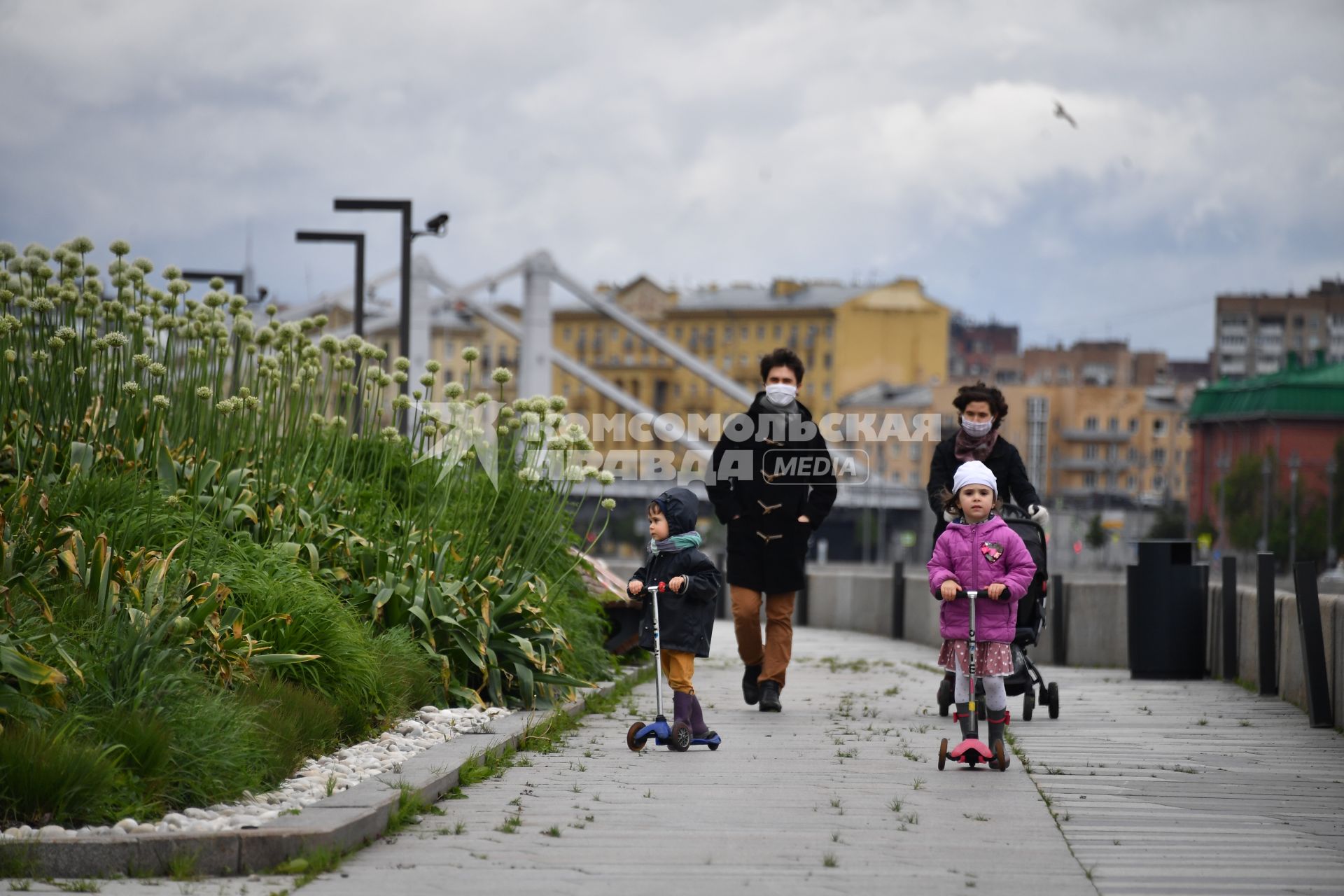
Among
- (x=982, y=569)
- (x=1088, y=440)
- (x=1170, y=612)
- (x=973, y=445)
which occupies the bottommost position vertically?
(x=1170, y=612)

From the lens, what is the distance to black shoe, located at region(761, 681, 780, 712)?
33.6ft

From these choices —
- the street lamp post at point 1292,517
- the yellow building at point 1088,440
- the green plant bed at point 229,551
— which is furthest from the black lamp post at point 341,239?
the yellow building at point 1088,440

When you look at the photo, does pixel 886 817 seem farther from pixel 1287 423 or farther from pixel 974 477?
pixel 1287 423

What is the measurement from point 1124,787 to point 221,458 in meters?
4.74

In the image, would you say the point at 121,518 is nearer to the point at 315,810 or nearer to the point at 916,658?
the point at 315,810

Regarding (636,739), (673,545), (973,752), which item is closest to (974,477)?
(973,752)

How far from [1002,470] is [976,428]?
14.0 inches

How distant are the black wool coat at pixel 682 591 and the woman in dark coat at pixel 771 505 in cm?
151

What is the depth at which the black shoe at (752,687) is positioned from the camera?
34.3ft

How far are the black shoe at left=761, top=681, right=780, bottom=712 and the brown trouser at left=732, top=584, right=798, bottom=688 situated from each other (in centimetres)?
2

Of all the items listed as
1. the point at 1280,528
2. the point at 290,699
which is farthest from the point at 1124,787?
the point at 1280,528

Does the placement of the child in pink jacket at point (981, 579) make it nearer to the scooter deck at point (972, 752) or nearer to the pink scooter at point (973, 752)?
the pink scooter at point (973, 752)

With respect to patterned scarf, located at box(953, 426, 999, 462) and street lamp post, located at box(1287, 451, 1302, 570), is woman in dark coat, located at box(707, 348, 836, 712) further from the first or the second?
street lamp post, located at box(1287, 451, 1302, 570)

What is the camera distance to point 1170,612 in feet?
43.3
